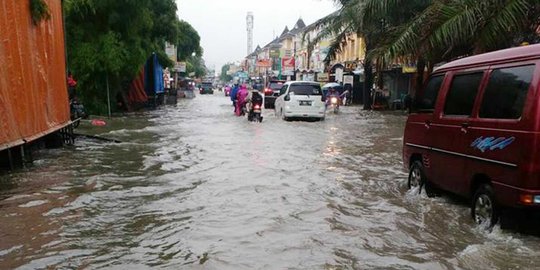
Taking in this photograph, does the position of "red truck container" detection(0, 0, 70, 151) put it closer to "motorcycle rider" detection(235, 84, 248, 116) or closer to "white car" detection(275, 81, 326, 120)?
"white car" detection(275, 81, 326, 120)

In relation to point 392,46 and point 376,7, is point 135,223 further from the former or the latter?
point 376,7

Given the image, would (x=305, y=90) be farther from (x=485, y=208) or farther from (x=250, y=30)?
(x=250, y=30)

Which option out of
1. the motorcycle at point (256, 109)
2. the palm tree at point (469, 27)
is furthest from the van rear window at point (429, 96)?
the motorcycle at point (256, 109)

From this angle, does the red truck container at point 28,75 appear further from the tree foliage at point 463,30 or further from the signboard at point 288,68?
the signboard at point 288,68

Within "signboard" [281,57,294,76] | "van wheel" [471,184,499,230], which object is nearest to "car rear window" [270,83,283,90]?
"van wheel" [471,184,499,230]

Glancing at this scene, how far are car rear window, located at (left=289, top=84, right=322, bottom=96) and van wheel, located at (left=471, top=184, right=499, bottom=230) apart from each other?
55.5ft

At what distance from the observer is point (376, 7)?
19.8 m

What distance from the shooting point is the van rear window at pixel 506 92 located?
5281 millimetres

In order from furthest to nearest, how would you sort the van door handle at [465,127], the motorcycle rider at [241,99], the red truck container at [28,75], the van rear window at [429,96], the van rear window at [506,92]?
the motorcycle rider at [241,99], the red truck container at [28,75], the van rear window at [429,96], the van door handle at [465,127], the van rear window at [506,92]

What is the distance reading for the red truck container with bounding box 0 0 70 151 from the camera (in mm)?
8227

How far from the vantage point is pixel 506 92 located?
5.58 meters

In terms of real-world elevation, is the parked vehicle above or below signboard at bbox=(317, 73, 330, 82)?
below

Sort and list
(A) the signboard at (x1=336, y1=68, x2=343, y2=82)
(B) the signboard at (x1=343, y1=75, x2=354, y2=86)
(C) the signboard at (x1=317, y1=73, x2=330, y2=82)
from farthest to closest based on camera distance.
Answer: (C) the signboard at (x1=317, y1=73, x2=330, y2=82) → (A) the signboard at (x1=336, y1=68, x2=343, y2=82) → (B) the signboard at (x1=343, y1=75, x2=354, y2=86)

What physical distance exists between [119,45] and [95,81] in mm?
2085
